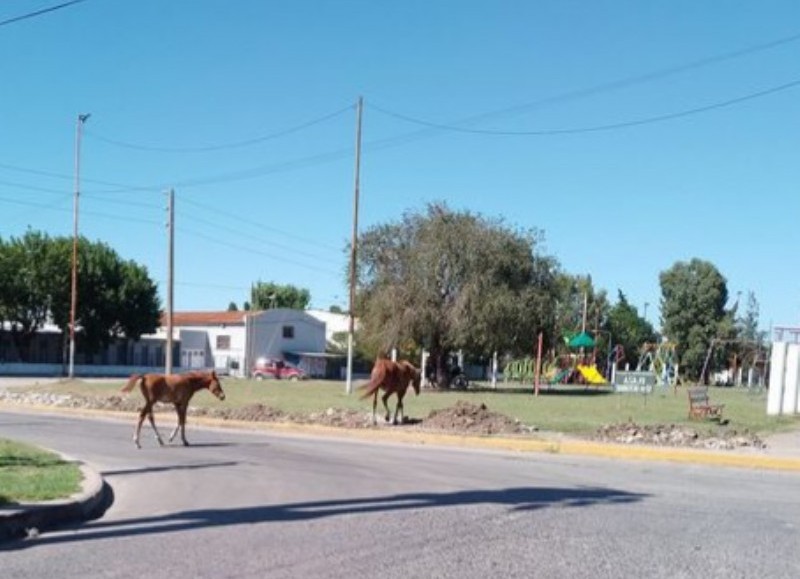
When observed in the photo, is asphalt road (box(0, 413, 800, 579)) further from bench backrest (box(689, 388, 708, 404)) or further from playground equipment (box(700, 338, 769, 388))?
playground equipment (box(700, 338, 769, 388))

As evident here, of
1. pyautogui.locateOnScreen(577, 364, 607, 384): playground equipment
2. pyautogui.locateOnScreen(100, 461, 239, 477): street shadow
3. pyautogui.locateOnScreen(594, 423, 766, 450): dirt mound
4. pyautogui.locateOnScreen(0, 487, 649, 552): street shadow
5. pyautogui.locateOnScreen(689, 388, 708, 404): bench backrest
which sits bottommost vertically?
pyautogui.locateOnScreen(577, 364, 607, 384): playground equipment

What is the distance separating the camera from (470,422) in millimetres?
23750

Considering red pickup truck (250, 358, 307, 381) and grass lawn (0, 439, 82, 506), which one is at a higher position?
grass lawn (0, 439, 82, 506)

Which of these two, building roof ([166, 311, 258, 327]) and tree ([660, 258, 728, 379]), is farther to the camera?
tree ([660, 258, 728, 379])

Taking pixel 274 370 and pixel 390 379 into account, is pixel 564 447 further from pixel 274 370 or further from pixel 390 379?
pixel 274 370

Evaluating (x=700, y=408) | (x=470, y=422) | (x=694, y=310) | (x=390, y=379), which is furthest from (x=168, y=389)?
(x=694, y=310)

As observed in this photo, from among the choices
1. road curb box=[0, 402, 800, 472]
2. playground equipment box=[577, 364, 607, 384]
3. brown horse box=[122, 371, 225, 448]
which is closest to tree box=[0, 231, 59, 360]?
playground equipment box=[577, 364, 607, 384]

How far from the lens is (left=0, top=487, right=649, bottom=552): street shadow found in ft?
30.9

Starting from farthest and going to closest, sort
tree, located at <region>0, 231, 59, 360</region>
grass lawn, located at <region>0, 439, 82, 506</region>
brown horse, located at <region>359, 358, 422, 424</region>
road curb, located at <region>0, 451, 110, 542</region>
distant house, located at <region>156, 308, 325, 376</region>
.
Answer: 1. distant house, located at <region>156, 308, 325, 376</region>
2. tree, located at <region>0, 231, 59, 360</region>
3. brown horse, located at <region>359, 358, 422, 424</region>
4. grass lawn, located at <region>0, 439, 82, 506</region>
5. road curb, located at <region>0, 451, 110, 542</region>

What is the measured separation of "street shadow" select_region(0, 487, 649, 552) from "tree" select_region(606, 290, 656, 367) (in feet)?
350

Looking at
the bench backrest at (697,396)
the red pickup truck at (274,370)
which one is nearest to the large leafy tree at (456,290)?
the bench backrest at (697,396)

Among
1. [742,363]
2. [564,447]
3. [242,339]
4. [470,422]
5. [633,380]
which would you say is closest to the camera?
[564,447]

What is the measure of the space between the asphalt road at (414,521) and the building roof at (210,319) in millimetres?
74625

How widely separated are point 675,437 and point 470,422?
4775mm
